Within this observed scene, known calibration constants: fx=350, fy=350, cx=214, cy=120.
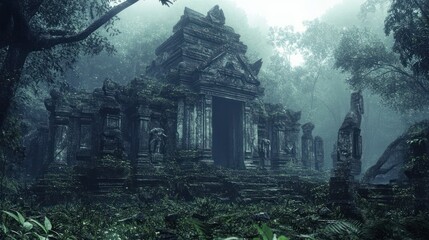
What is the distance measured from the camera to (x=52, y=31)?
889 centimetres

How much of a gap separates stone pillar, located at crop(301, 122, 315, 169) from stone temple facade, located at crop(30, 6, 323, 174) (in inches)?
75.8

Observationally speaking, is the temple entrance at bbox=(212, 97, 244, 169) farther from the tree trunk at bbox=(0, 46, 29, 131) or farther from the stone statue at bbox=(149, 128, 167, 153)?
the tree trunk at bbox=(0, 46, 29, 131)

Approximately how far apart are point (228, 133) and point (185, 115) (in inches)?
158

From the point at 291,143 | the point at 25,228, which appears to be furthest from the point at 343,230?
the point at 291,143

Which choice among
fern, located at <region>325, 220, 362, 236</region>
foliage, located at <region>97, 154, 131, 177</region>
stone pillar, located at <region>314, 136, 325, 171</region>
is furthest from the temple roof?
fern, located at <region>325, 220, 362, 236</region>

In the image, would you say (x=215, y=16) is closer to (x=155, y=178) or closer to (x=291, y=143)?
(x=291, y=143)

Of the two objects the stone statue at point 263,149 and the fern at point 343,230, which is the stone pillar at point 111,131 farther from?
the stone statue at point 263,149

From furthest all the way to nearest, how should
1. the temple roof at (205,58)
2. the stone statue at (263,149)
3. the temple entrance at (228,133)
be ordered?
the stone statue at (263,149) → the temple entrance at (228,133) → the temple roof at (205,58)

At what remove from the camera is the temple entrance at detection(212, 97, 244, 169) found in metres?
16.8

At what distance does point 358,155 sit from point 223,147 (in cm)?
929

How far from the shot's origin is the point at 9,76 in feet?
24.2

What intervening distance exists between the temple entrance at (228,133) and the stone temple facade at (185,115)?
5cm

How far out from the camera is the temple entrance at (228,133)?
55.3 ft

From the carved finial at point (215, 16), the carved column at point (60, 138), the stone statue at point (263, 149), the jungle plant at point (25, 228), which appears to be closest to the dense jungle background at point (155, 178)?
the jungle plant at point (25, 228)
